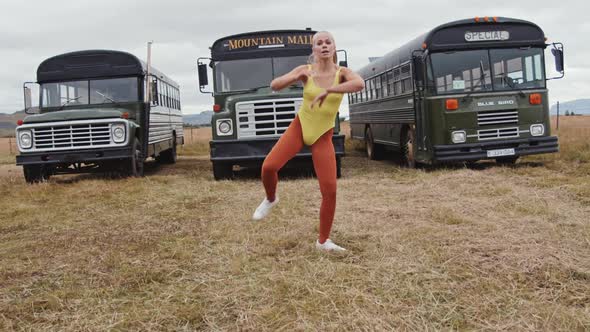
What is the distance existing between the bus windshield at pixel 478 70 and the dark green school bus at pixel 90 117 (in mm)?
5914

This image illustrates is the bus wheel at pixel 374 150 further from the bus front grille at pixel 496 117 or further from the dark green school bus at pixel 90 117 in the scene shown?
the dark green school bus at pixel 90 117

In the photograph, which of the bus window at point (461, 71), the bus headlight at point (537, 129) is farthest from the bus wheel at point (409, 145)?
the bus headlight at point (537, 129)

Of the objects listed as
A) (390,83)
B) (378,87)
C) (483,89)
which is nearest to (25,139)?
(390,83)

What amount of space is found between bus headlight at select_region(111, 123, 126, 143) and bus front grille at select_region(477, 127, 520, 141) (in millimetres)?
6853

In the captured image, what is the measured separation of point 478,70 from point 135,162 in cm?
701

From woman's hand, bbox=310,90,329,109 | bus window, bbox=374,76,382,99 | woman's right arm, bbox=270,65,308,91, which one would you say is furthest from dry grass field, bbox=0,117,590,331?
bus window, bbox=374,76,382,99

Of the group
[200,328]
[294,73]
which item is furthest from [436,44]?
[200,328]

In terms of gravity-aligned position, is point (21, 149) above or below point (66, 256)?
above

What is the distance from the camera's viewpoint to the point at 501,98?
10.7 metres

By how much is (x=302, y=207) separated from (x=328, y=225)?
2429 mm

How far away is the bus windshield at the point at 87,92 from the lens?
1194cm

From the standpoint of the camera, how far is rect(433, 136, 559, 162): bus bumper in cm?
1066

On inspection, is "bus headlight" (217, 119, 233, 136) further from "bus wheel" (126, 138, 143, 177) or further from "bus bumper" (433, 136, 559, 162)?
"bus bumper" (433, 136, 559, 162)

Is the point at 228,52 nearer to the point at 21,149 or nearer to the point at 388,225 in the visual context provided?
the point at 21,149
